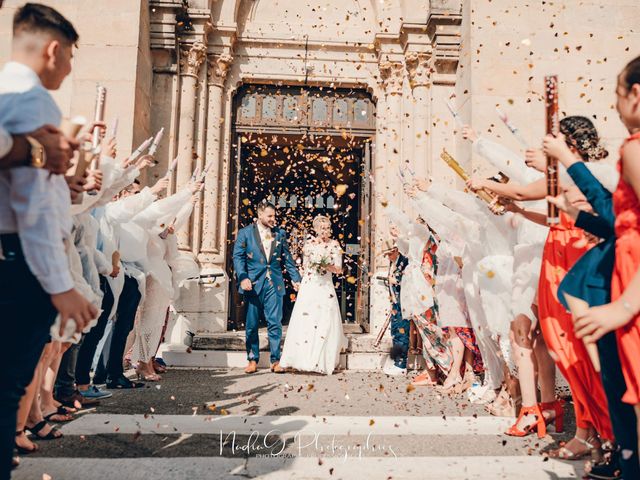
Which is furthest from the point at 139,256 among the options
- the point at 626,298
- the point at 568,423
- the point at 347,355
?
the point at 626,298

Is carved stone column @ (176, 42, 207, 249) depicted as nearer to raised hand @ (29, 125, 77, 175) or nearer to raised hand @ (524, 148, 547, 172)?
raised hand @ (524, 148, 547, 172)

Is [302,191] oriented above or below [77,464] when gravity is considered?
above

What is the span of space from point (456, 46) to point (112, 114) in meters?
5.44

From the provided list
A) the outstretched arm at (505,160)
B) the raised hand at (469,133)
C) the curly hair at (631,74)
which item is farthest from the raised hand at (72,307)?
the outstretched arm at (505,160)

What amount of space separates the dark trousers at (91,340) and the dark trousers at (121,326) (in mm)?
567

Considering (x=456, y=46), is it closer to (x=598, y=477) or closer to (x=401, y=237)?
(x=401, y=237)

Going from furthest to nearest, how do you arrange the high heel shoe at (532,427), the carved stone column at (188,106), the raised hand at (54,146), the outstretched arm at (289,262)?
the carved stone column at (188,106) < the outstretched arm at (289,262) < the high heel shoe at (532,427) < the raised hand at (54,146)

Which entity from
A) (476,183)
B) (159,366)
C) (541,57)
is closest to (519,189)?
(476,183)

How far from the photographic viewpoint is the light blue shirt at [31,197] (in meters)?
1.80

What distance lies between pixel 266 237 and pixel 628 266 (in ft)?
18.0

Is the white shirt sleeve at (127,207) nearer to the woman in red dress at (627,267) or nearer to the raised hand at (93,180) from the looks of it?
the raised hand at (93,180)

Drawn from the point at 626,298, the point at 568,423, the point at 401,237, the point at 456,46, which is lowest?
the point at 568,423

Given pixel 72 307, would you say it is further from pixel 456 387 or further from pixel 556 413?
pixel 456 387

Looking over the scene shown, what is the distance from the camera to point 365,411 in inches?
178
